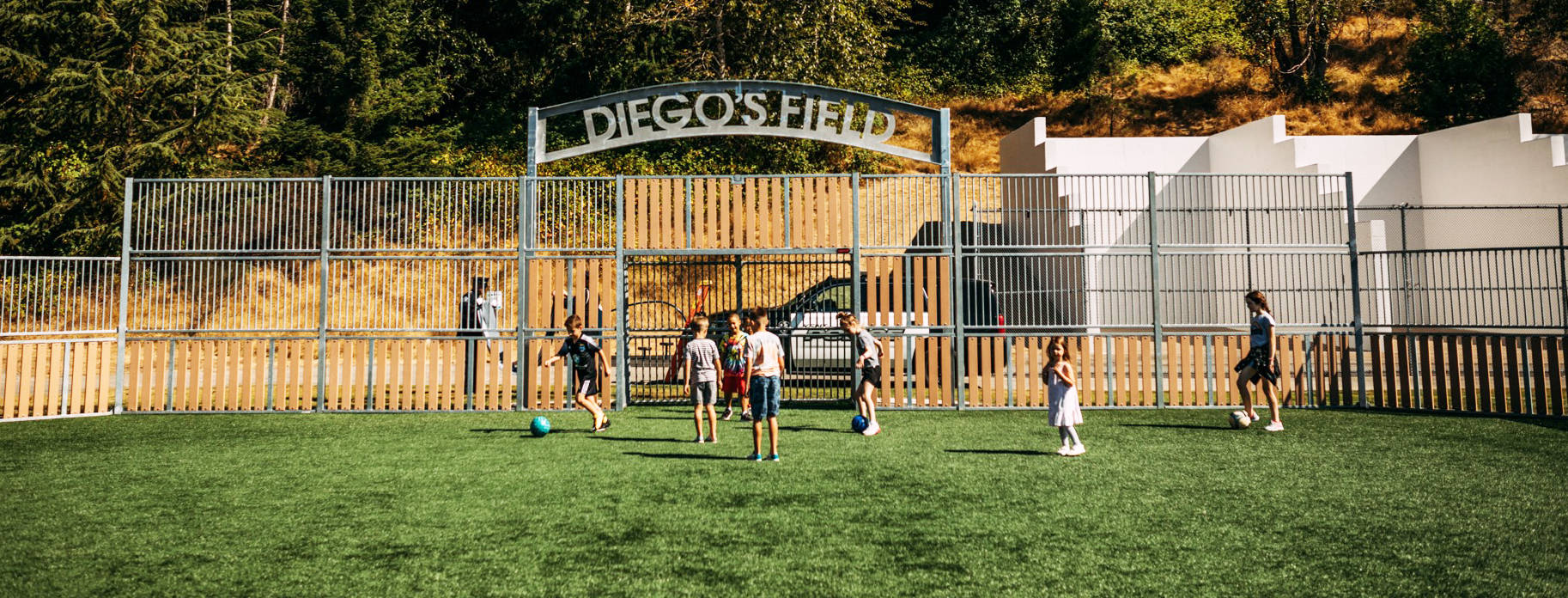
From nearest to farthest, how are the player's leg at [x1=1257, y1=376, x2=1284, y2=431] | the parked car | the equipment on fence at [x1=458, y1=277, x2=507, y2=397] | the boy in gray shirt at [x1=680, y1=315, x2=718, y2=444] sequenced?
1. the boy in gray shirt at [x1=680, y1=315, x2=718, y2=444]
2. the player's leg at [x1=1257, y1=376, x2=1284, y2=431]
3. the parked car
4. the equipment on fence at [x1=458, y1=277, x2=507, y2=397]

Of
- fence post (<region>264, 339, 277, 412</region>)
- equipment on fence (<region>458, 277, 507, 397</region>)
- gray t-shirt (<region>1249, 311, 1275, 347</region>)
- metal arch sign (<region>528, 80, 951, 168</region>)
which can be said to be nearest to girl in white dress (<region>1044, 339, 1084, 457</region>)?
gray t-shirt (<region>1249, 311, 1275, 347</region>)

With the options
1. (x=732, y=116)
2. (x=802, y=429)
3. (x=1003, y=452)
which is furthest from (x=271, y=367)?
(x=1003, y=452)

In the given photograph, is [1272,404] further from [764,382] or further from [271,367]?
[271,367]

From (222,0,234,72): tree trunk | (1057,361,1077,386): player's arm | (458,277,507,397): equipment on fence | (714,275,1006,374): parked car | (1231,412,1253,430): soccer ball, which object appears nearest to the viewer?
(1057,361,1077,386): player's arm

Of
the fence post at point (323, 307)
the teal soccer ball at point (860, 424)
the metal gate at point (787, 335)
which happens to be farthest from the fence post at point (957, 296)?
the fence post at point (323, 307)

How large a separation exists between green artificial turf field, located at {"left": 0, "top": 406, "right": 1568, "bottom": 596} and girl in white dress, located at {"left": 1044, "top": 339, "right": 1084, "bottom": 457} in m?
0.27

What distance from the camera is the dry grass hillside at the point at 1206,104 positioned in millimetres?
30172

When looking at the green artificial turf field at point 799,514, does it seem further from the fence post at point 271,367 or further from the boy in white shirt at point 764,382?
the fence post at point 271,367

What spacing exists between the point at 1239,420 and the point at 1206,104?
1019 inches

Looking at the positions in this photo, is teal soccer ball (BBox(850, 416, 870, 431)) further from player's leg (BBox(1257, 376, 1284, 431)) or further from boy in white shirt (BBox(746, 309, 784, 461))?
player's leg (BBox(1257, 376, 1284, 431))

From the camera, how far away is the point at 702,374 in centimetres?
969

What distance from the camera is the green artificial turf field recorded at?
15.7 ft

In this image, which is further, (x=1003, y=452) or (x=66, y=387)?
(x=66, y=387)

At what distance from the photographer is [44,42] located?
70.9 feet
